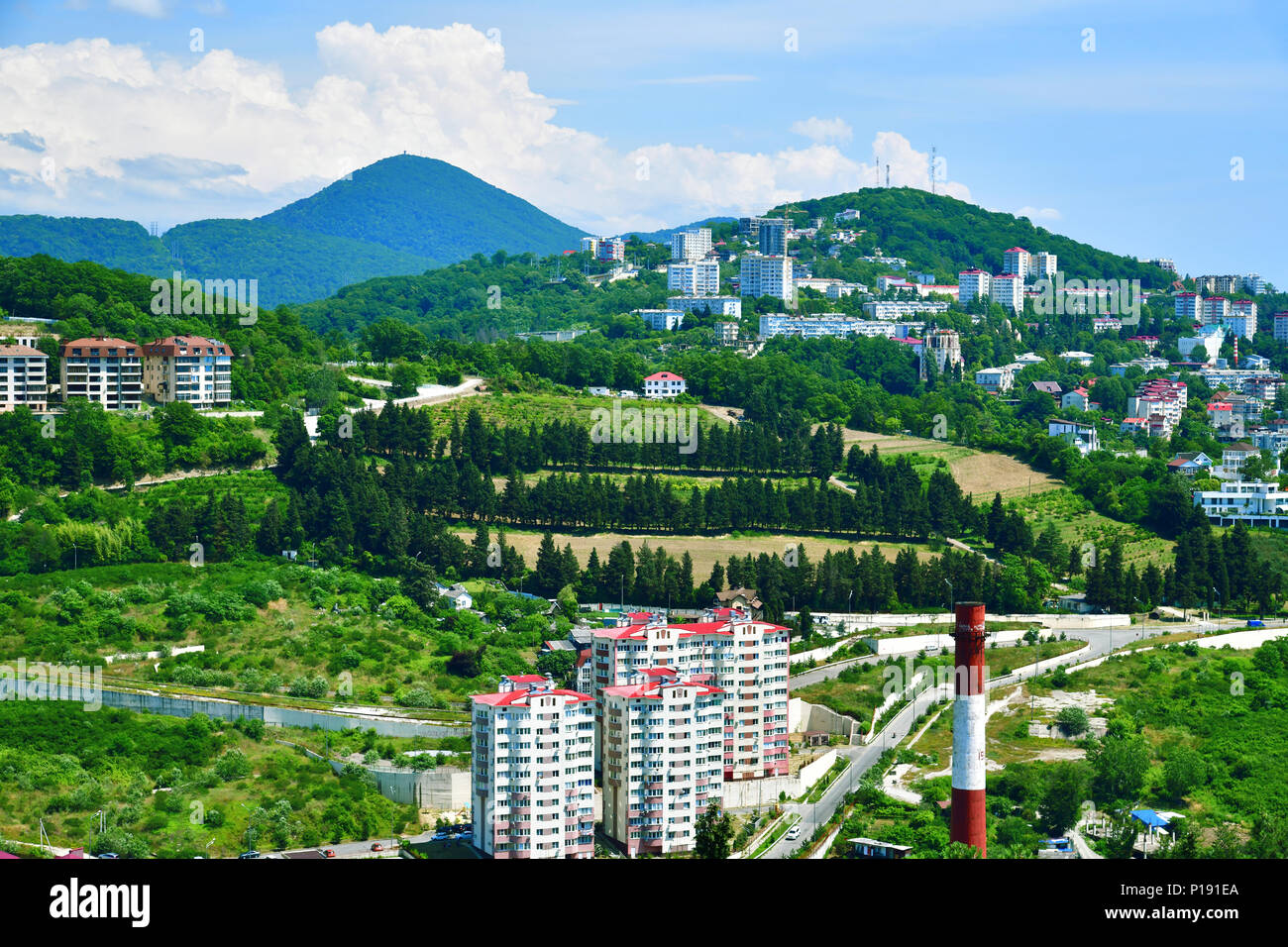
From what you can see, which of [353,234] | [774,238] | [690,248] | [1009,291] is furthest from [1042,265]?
[353,234]

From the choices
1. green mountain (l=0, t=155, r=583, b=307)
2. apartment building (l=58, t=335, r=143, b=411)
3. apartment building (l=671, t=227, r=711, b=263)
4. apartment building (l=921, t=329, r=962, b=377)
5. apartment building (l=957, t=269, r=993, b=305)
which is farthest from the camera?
green mountain (l=0, t=155, r=583, b=307)

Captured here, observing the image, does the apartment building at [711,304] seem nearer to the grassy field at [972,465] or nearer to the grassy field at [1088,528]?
the grassy field at [972,465]

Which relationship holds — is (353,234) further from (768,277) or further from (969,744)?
(969,744)

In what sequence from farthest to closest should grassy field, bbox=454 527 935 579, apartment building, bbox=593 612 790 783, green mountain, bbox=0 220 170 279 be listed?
green mountain, bbox=0 220 170 279, grassy field, bbox=454 527 935 579, apartment building, bbox=593 612 790 783

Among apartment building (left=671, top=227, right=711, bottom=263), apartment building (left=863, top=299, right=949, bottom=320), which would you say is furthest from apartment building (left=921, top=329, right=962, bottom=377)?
apartment building (left=671, top=227, right=711, bottom=263)

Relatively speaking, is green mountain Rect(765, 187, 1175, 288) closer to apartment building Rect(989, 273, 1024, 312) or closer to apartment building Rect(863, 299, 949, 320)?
apartment building Rect(989, 273, 1024, 312)

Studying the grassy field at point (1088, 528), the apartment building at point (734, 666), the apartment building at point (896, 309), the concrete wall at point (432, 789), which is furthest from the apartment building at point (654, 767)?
the apartment building at point (896, 309)
